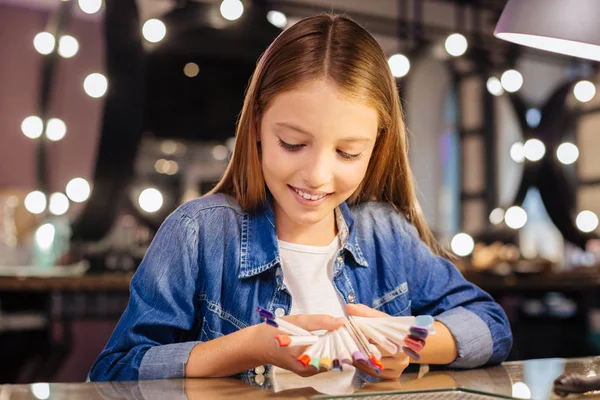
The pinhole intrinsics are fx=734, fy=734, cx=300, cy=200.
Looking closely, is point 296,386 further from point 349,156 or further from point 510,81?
point 510,81

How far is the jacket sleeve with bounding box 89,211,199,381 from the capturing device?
999mm

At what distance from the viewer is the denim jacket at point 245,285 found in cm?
104

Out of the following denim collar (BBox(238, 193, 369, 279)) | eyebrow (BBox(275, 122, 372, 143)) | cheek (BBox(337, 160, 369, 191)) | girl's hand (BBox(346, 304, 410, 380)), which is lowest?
girl's hand (BBox(346, 304, 410, 380))

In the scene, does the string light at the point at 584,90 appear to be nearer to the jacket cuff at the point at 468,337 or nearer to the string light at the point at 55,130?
the string light at the point at 55,130

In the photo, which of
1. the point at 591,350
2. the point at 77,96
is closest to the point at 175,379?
the point at 77,96

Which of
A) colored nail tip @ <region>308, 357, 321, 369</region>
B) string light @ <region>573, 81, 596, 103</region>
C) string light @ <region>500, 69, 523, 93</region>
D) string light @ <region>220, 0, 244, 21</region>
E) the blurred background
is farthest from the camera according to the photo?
string light @ <region>573, 81, 596, 103</region>

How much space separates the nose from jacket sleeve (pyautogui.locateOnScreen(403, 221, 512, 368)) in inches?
11.9

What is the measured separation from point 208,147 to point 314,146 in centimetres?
257

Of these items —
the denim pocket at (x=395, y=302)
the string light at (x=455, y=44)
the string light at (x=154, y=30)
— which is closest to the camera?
the denim pocket at (x=395, y=302)

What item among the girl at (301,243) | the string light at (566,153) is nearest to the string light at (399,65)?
the string light at (566,153)

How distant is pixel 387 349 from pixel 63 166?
8.92 ft

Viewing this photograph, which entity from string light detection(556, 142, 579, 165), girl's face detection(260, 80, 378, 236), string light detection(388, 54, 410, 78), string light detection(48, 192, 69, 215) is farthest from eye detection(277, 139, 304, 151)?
string light detection(556, 142, 579, 165)

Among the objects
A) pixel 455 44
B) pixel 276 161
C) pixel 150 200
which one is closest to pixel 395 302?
pixel 276 161

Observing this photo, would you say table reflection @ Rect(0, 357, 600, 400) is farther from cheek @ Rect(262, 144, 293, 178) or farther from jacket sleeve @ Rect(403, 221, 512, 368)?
cheek @ Rect(262, 144, 293, 178)
